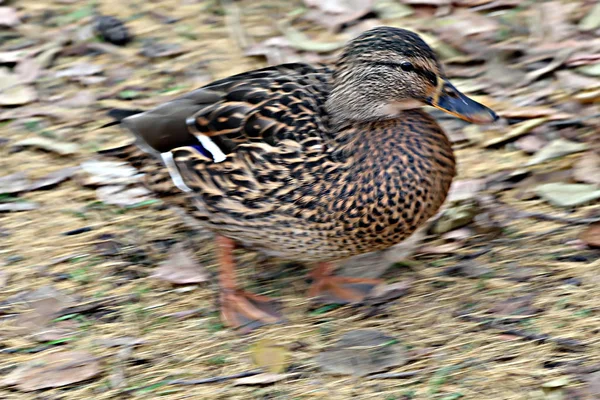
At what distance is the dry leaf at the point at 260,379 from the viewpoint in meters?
3.23

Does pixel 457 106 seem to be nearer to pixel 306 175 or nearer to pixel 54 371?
pixel 306 175

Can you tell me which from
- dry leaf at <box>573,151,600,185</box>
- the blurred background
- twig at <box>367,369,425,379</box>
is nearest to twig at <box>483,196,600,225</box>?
the blurred background

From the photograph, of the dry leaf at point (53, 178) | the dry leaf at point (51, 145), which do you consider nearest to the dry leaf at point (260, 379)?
the dry leaf at point (53, 178)

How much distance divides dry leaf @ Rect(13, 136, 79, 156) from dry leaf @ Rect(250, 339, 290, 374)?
1.91 m

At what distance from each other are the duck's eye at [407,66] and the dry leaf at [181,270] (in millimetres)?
1241

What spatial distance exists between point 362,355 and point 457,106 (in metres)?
1.09

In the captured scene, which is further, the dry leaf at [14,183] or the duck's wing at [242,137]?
the dry leaf at [14,183]

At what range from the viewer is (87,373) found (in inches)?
132

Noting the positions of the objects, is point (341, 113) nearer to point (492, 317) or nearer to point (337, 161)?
point (337, 161)

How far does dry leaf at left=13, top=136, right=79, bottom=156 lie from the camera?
481 cm

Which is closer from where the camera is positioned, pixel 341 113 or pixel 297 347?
pixel 297 347

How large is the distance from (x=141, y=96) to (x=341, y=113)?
6.41 ft

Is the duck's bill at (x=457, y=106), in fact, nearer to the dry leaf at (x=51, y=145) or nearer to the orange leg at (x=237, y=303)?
the orange leg at (x=237, y=303)

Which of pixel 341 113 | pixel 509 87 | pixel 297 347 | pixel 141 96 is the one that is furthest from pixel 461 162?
pixel 141 96
